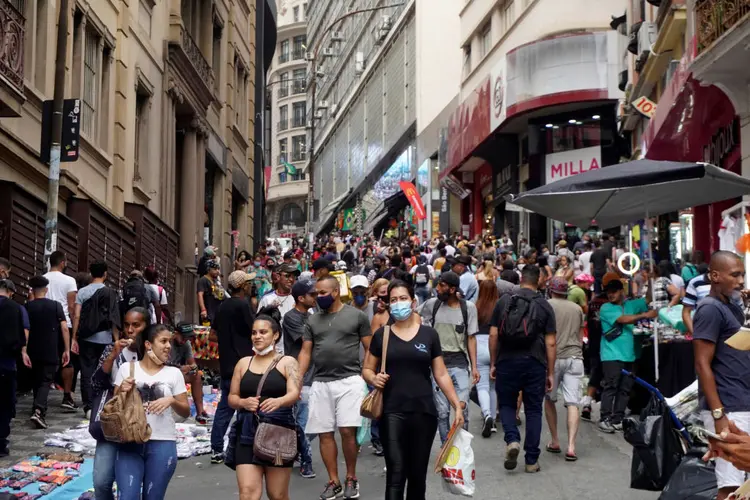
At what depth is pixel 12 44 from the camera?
41.1ft

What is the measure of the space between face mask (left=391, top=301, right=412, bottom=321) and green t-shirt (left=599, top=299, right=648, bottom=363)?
4.39 metres

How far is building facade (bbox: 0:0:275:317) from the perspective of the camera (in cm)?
1361

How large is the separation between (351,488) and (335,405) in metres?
0.68

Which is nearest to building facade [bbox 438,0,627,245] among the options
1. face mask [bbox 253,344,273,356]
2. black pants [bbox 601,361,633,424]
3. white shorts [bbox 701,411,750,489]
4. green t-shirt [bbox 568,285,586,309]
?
green t-shirt [bbox 568,285,586,309]

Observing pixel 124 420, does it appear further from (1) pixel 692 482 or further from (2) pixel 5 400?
(2) pixel 5 400

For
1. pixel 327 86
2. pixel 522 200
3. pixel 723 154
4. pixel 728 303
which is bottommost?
pixel 728 303

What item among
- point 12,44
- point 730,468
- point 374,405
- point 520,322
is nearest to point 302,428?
point 520,322

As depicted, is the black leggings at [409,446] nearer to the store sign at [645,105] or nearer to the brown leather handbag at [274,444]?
the brown leather handbag at [274,444]

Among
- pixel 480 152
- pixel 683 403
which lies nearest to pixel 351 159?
pixel 480 152

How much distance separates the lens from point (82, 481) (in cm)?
905

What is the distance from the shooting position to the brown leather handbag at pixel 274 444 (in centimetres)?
655

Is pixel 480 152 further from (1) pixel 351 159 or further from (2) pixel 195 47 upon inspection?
(1) pixel 351 159

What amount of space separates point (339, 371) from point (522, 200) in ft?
13.3

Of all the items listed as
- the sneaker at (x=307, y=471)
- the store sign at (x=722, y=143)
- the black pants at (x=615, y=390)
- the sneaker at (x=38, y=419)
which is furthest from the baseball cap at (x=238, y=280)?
the store sign at (x=722, y=143)
